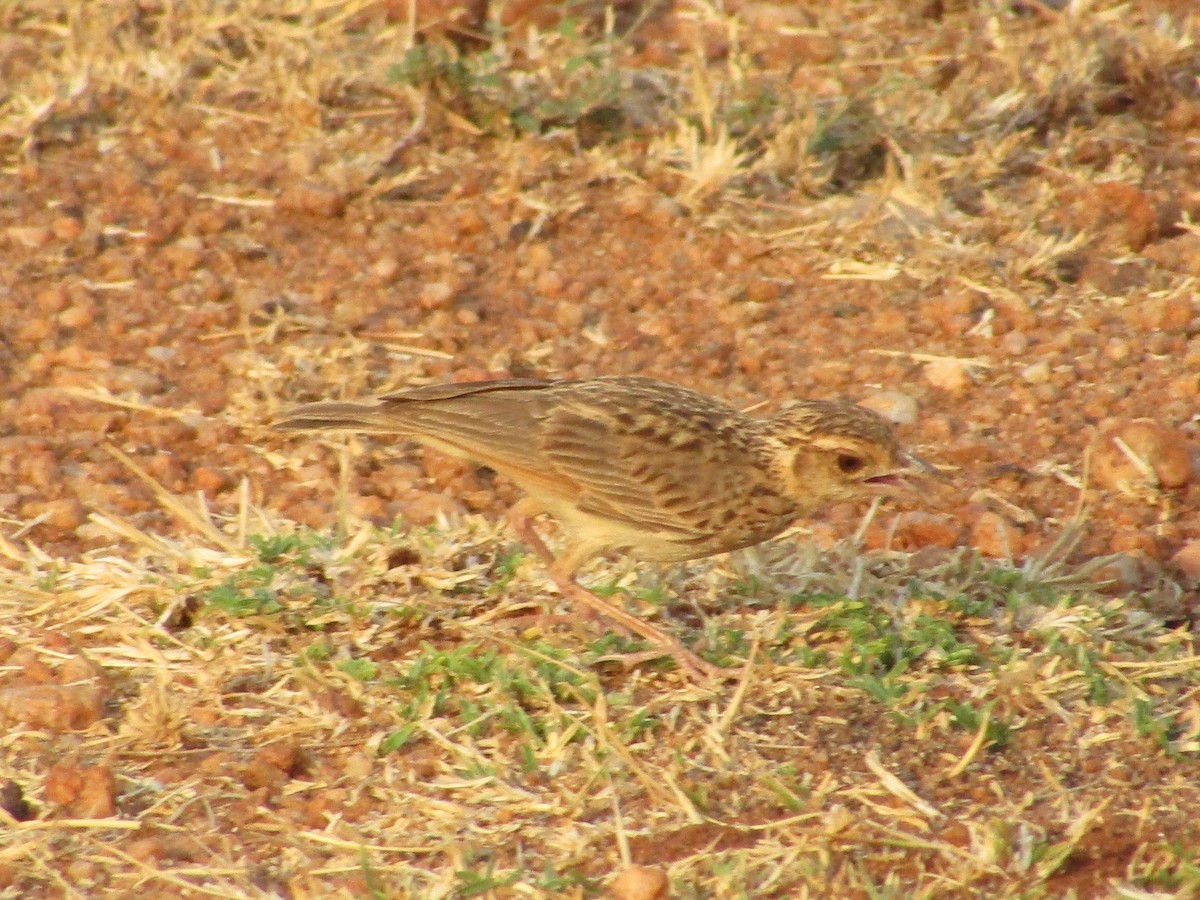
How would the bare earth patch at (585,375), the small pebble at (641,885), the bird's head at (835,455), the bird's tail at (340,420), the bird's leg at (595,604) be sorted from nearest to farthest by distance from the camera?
the small pebble at (641,885)
the bare earth patch at (585,375)
the bird's leg at (595,604)
the bird's head at (835,455)
the bird's tail at (340,420)

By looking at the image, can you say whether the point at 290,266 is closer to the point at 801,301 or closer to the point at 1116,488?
the point at 801,301

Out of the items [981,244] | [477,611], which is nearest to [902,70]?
[981,244]

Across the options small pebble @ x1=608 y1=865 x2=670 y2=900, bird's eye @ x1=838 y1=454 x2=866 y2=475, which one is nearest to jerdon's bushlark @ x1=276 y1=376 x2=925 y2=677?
bird's eye @ x1=838 y1=454 x2=866 y2=475

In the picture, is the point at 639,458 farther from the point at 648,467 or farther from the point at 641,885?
the point at 641,885

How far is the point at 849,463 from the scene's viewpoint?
5.50 meters

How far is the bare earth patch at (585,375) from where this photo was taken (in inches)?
183

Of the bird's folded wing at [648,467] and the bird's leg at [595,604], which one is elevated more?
the bird's folded wing at [648,467]

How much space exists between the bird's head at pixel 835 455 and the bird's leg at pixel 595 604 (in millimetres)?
643

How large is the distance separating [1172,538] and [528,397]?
220 cm

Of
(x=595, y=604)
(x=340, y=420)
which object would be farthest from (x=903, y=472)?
(x=340, y=420)

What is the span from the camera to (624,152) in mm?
8203

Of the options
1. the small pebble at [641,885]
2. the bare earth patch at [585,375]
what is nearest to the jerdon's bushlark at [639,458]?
the bare earth patch at [585,375]

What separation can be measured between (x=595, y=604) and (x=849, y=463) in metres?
0.87

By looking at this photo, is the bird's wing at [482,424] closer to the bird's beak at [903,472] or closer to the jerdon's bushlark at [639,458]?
the jerdon's bushlark at [639,458]
